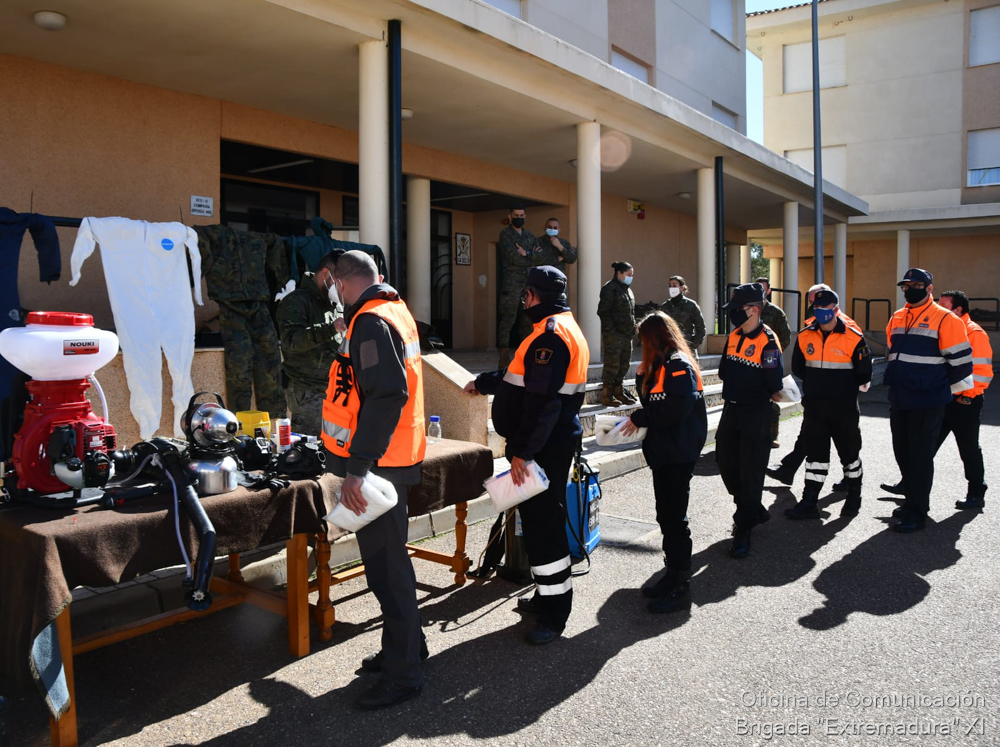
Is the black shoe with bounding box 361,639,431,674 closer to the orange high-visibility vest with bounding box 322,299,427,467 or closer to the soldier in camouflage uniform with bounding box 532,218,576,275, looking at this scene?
the orange high-visibility vest with bounding box 322,299,427,467

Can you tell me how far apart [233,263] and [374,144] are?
2.36m

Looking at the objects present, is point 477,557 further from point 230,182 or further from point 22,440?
point 230,182

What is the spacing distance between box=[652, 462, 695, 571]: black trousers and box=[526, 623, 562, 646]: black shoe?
0.89 meters

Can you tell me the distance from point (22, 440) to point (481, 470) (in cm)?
247

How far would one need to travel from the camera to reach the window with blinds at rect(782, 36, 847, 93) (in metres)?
26.0

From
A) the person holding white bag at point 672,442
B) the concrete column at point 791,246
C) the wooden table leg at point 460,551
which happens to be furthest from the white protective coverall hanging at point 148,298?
the concrete column at point 791,246

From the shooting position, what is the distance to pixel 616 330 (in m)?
9.59

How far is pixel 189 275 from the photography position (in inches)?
258

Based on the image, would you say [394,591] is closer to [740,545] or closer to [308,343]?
[308,343]

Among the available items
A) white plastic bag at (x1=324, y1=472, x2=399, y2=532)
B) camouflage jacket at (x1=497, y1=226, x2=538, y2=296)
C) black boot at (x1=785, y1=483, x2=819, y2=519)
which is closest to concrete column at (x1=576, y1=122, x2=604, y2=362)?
camouflage jacket at (x1=497, y1=226, x2=538, y2=296)

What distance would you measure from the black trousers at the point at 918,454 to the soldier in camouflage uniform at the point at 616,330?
12.6 feet

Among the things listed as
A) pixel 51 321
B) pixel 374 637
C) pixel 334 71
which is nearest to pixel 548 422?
pixel 374 637

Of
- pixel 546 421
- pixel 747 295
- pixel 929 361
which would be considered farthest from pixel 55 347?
pixel 929 361

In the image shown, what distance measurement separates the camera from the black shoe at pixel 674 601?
172 inches
